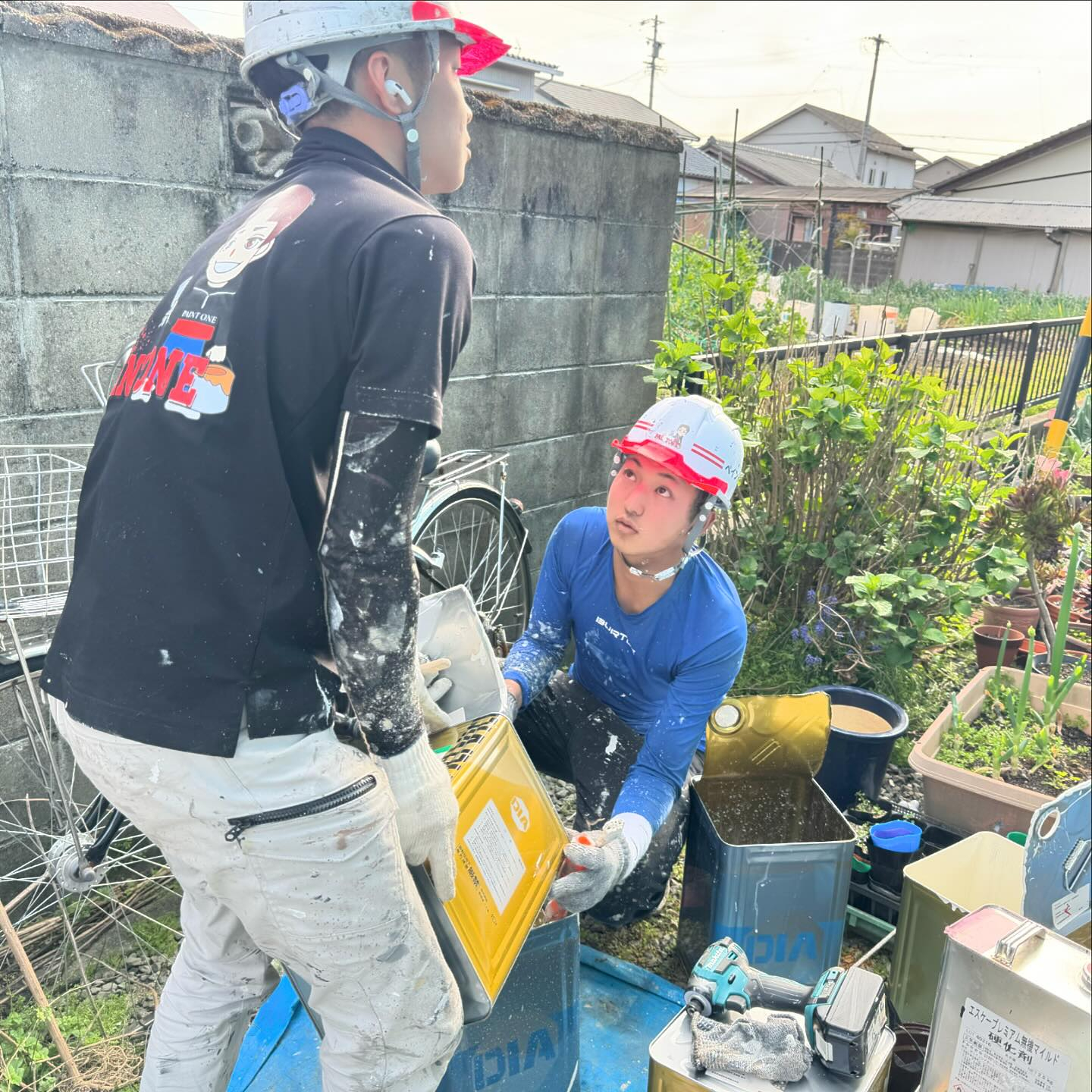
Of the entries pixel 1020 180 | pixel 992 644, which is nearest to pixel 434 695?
pixel 992 644

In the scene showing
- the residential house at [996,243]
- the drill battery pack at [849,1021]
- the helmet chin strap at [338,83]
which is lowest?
the drill battery pack at [849,1021]

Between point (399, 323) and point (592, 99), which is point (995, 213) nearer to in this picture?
point (592, 99)

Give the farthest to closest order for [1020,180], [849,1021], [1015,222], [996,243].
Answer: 1. [1020,180]
2. [996,243]
3. [1015,222]
4. [849,1021]

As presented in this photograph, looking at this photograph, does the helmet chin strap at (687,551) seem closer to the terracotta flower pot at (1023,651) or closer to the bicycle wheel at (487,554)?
the bicycle wheel at (487,554)

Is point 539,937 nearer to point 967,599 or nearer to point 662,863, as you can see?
point 662,863

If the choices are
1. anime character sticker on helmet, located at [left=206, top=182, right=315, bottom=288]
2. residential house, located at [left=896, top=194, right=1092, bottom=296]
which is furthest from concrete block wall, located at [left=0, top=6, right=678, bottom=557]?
residential house, located at [left=896, top=194, right=1092, bottom=296]

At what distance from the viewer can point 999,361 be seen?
22.5 feet

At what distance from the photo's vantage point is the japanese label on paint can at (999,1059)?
50.5 inches

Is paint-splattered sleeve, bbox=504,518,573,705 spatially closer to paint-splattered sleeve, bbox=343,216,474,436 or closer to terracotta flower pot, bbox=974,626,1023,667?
paint-splattered sleeve, bbox=343,216,474,436

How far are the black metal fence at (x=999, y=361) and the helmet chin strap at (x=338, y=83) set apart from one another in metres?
3.77

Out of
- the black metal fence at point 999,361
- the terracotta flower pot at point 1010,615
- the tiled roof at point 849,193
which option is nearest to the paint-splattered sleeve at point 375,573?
the terracotta flower pot at point 1010,615

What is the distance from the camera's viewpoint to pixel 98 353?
2.36 metres

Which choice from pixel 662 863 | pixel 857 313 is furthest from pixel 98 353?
pixel 857 313

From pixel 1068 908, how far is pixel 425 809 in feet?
4.53
